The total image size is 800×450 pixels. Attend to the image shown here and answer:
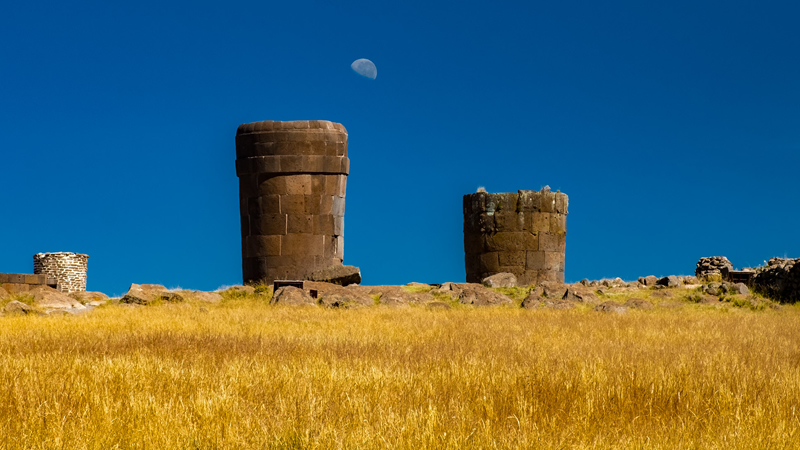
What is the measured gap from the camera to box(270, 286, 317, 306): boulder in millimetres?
15059

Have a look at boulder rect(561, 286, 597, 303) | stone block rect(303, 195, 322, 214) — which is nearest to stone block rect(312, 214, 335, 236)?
stone block rect(303, 195, 322, 214)

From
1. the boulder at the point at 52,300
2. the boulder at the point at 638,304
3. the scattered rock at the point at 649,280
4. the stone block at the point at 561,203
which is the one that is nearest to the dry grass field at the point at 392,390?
the boulder at the point at 638,304

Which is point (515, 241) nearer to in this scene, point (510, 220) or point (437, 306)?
point (510, 220)

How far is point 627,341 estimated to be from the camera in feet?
30.3

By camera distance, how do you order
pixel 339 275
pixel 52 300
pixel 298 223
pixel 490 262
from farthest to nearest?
1. pixel 490 262
2. pixel 298 223
3. pixel 339 275
4. pixel 52 300

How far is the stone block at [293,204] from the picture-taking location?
1895cm

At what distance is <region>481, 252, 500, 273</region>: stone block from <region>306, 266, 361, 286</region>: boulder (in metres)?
3.39

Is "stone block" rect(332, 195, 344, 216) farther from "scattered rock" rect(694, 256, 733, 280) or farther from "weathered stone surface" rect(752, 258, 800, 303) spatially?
"scattered rock" rect(694, 256, 733, 280)

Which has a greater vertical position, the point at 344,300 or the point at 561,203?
the point at 561,203

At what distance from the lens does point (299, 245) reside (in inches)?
751

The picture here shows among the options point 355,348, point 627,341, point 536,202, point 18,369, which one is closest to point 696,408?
point 355,348

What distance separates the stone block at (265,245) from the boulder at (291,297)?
3220mm

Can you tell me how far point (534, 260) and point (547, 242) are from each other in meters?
0.59

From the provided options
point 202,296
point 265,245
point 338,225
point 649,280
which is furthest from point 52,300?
point 649,280
